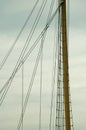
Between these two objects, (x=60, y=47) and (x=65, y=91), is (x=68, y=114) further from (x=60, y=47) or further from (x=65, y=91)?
(x=60, y=47)

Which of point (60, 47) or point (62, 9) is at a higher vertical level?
point (62, 9)

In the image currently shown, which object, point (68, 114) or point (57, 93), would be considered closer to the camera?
point (68, 114)

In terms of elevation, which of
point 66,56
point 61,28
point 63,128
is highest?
point 61,28

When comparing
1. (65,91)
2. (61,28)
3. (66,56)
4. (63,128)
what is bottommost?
(63,128)

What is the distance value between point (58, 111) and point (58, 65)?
2.36 m

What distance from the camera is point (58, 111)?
18453 mm

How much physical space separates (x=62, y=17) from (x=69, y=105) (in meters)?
4.31

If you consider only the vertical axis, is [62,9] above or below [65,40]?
above

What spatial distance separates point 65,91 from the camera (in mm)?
16547

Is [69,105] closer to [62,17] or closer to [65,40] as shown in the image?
[65,40]

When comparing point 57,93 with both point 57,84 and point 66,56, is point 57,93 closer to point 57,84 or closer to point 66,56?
point 57,84

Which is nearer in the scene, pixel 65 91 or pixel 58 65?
pixel 65 91

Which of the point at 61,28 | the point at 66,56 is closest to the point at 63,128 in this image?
the point at 66,56

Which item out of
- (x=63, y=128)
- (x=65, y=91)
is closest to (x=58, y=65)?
(x=65, y=91)
